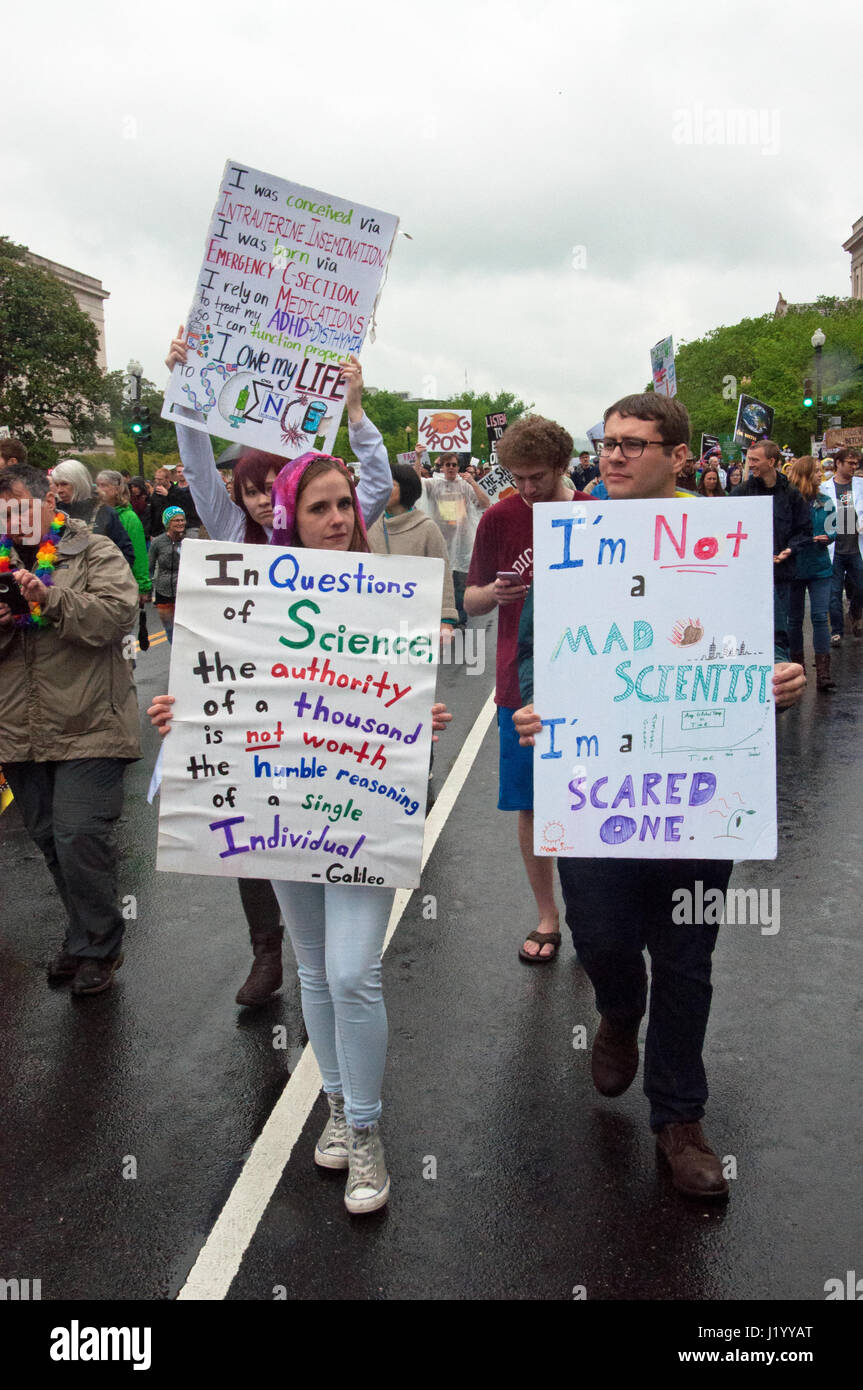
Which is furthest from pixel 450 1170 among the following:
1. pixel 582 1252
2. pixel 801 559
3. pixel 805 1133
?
pixel 801 559

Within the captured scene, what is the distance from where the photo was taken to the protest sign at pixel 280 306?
4.48 metres

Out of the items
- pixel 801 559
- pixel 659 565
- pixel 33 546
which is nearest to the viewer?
pixel 659 565

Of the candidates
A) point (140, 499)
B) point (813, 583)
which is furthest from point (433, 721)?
point (140, 499)

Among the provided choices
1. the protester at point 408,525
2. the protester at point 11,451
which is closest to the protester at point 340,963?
the protester at point 408,525

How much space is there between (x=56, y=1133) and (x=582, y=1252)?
1.71 metres

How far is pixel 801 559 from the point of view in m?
10.5

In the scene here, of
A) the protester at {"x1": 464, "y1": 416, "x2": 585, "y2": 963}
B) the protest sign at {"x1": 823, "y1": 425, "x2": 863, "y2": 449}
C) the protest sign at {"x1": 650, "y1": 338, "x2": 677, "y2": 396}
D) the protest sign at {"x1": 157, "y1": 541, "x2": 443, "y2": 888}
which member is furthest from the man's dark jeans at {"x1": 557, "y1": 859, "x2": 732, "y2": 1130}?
the protest sign at {"x1": 823, "y1": 425, "x2": 863, "y2": 449}

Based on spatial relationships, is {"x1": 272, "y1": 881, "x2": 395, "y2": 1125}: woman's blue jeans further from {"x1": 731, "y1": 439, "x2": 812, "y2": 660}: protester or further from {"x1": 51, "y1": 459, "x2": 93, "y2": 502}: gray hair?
{"x1": 731, "y1": 439, "x2": 812, "y2": 660}: protester

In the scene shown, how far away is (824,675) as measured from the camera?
10.5 m

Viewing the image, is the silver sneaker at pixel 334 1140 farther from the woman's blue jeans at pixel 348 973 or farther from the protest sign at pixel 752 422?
the protest sign at pixel 752 422

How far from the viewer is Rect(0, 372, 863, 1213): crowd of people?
314 cm

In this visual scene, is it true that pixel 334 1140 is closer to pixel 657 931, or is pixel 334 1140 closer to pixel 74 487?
pixel 657 931

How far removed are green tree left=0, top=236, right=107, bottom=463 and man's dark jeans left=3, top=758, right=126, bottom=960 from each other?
5910 centimetres
